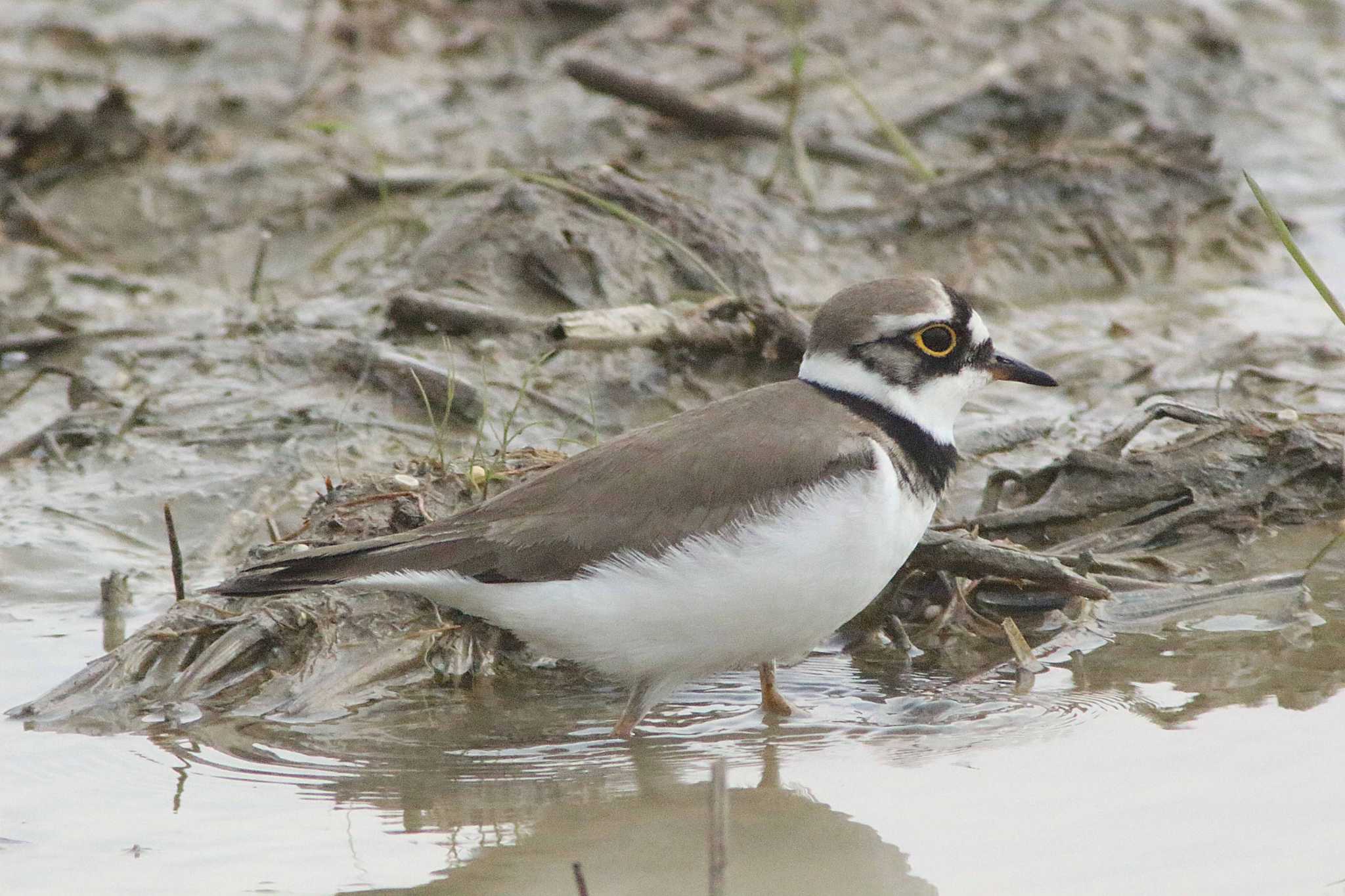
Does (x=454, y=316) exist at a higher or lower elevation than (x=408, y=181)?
lower

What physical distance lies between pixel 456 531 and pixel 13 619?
1.91 m

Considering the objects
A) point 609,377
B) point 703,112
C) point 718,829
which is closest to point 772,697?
point 718,829

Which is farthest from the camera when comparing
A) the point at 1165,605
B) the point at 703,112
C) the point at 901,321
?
the point at 703,112

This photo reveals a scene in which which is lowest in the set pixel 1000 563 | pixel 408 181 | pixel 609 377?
pixel 1000 563

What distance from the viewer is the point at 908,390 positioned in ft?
18.0

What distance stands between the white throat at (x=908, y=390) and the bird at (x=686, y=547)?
0.05m

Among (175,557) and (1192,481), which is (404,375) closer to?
(175,557)

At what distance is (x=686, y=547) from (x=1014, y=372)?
144 centimetres

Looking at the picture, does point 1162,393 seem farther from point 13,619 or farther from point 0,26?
point 0,26

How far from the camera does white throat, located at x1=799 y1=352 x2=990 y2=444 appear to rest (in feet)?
17.9

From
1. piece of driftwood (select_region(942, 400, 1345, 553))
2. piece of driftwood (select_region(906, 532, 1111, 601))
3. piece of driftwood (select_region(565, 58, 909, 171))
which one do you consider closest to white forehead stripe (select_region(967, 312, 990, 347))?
piece of driftwood (select_region(906, 532, 1111, 601))

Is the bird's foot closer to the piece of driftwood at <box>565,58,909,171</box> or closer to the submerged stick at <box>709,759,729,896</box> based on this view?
the submerged stick at <box>709,759,729,896</box>

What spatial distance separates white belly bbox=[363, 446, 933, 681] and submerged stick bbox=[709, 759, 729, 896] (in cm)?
139

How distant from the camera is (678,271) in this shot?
25.8ft
